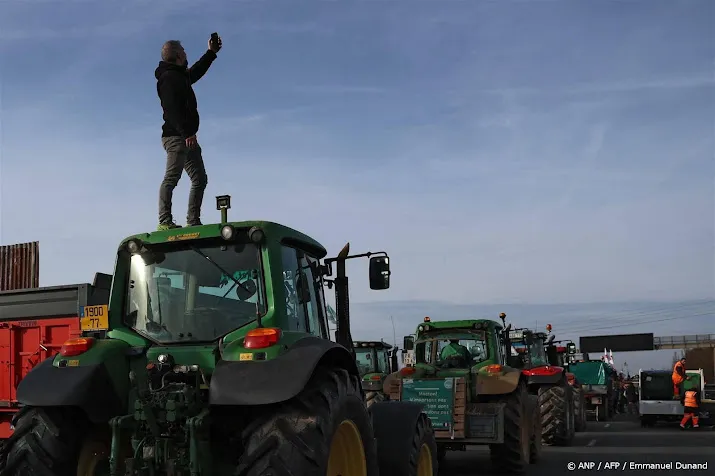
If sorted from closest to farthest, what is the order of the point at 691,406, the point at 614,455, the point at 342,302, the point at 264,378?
1. the point at 264,378
2. the point at 342,302
3. the point at 614,455
4. the point at 691,406

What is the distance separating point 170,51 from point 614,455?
11364mm

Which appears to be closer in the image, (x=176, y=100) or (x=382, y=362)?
(x=176, y=100)

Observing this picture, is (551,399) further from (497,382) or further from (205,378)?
(205,378)

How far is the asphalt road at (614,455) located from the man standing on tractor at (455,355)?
1.75 metres

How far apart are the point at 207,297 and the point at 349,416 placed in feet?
4.60

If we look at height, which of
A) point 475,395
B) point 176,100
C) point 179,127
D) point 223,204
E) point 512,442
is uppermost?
point 176,100

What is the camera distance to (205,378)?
542 cm

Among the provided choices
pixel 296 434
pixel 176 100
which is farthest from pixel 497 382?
pixel 296 434

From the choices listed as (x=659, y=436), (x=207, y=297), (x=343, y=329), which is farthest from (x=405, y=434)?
(x=659, y=436)

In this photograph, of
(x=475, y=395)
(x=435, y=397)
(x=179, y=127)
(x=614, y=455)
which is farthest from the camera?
(x=614, y=455)

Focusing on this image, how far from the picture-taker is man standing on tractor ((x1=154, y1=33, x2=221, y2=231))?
24.1ft

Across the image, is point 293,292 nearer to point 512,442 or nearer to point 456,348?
point 512,442

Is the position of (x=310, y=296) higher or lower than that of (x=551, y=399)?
higher

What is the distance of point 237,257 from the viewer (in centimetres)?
591
